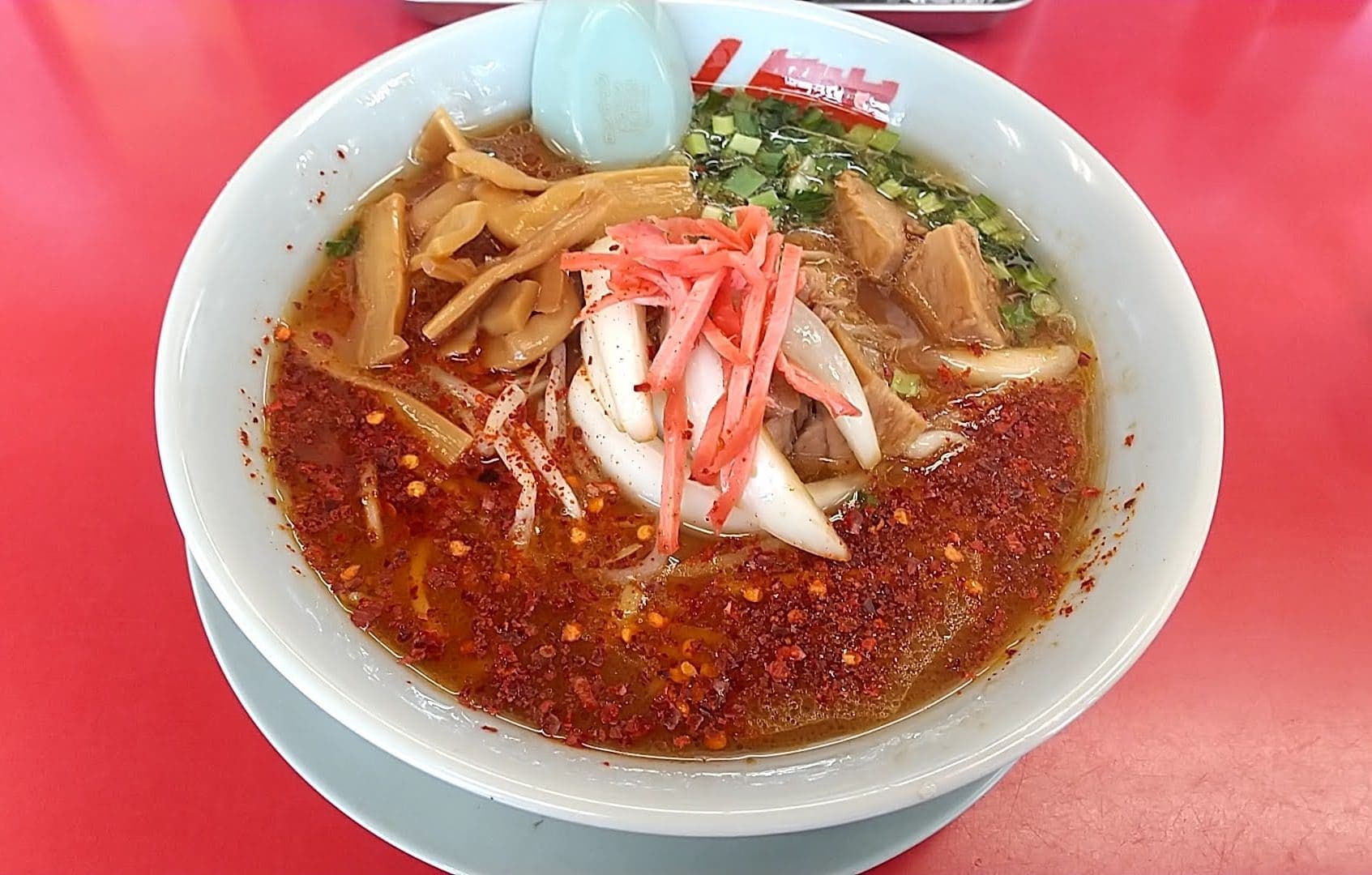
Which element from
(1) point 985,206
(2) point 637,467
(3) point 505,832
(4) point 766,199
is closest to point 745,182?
(4) point 766,199

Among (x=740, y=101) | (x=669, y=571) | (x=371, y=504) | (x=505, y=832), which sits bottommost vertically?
(x=505, y=832)

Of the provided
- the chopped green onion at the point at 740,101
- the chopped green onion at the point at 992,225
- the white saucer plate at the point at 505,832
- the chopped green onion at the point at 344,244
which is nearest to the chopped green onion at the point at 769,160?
the chopped green onion at the point at 740,101

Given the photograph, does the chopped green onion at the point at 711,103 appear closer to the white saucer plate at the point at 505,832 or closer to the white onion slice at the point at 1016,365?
the white onion slice at the point at 1016,365

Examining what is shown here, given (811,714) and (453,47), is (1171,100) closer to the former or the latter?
(453,47)

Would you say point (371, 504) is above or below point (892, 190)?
below

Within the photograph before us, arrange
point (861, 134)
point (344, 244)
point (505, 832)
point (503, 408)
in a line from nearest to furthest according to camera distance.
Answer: point (505, 832) → point (503, 408) → point (344, 244) → point (861, 134)

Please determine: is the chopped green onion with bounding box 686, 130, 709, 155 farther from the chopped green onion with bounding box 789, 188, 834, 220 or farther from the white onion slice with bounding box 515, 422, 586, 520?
the white onion slice with bounding box 515, 422, 586, 520

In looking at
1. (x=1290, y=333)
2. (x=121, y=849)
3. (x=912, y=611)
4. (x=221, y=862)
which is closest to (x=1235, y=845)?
(x=912, y=611)

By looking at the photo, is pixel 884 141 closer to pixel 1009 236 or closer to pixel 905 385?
pixel 1009 236
